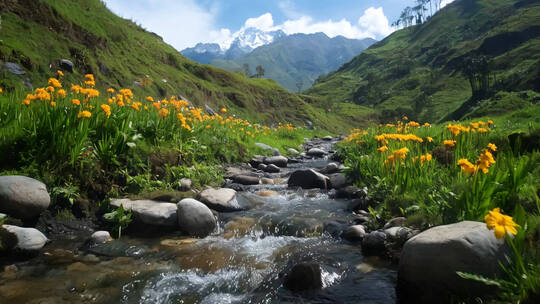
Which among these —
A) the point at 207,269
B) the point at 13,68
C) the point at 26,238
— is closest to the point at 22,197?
the point at 26,238

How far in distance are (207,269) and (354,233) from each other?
2670 mm

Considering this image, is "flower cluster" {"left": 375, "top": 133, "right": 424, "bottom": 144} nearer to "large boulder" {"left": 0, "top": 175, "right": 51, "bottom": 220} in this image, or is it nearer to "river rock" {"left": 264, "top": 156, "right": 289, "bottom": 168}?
"river rock" {"left": 264, "top": 156, "right": 289, "bottom": 168}

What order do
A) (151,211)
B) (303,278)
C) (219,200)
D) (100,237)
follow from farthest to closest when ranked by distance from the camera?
(219,200), (151,211), (100,237), (303,278)

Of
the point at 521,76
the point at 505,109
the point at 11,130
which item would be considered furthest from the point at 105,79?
the point at 521,76

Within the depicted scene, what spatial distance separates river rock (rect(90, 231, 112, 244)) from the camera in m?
4.94

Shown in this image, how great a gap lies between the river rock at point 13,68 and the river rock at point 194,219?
1096cm

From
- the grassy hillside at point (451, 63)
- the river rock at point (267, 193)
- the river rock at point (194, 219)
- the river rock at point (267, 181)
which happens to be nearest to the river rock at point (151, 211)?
the river rock at point (194, 219)

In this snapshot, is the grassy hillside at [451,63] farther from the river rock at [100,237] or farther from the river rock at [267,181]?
the river rock at [100,237]

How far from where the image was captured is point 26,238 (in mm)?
4344

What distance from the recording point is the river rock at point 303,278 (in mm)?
3820

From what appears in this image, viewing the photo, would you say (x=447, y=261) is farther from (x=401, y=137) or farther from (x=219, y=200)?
(x=219, y=200)

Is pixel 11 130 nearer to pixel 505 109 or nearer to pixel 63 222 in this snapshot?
pixel 63 222

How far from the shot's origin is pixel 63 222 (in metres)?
5.29

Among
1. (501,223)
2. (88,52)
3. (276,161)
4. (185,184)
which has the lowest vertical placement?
(276,161)
